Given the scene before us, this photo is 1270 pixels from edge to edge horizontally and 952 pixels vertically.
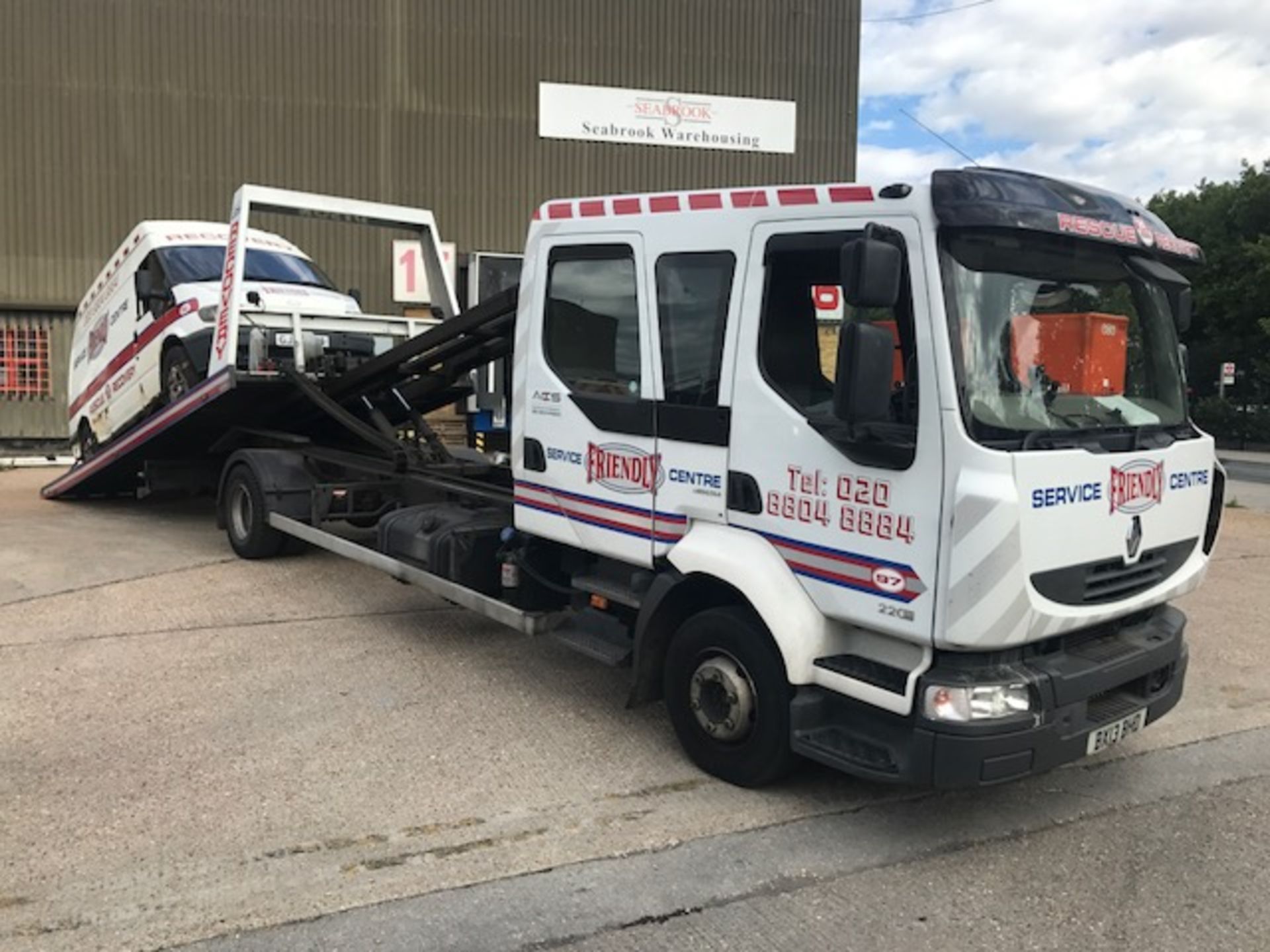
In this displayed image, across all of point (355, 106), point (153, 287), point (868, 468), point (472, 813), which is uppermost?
point (355, 106)

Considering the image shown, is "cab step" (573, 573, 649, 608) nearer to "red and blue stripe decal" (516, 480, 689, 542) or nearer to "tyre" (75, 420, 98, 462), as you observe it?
"red and blue stripe decal" (516, 480, 689, 542)

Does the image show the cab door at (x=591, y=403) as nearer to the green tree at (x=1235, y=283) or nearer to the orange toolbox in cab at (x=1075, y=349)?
the orange toolbox in cab at (x=1075, y=349)

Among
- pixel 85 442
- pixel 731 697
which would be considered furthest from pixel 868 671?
pixel 85 442

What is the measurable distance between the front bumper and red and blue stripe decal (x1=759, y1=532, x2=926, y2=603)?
28 centimetres

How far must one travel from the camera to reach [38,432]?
21.2 meters

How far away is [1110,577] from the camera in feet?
12.7

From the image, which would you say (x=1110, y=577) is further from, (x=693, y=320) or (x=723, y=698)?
(x=693, y=320)

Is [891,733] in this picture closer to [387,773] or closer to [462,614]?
[387,773]

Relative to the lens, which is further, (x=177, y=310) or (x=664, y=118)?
(x=664, y=118)

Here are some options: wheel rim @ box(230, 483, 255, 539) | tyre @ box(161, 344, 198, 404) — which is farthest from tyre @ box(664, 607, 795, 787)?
tyre @ box(161, 344, 198, 404)

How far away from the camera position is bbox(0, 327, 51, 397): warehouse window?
68.0 feet

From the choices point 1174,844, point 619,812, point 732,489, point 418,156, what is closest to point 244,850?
point 619,812

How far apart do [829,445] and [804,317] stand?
602 millimetres

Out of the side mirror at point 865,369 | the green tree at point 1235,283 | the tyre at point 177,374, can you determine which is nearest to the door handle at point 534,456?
the side mirror at point 865,369
